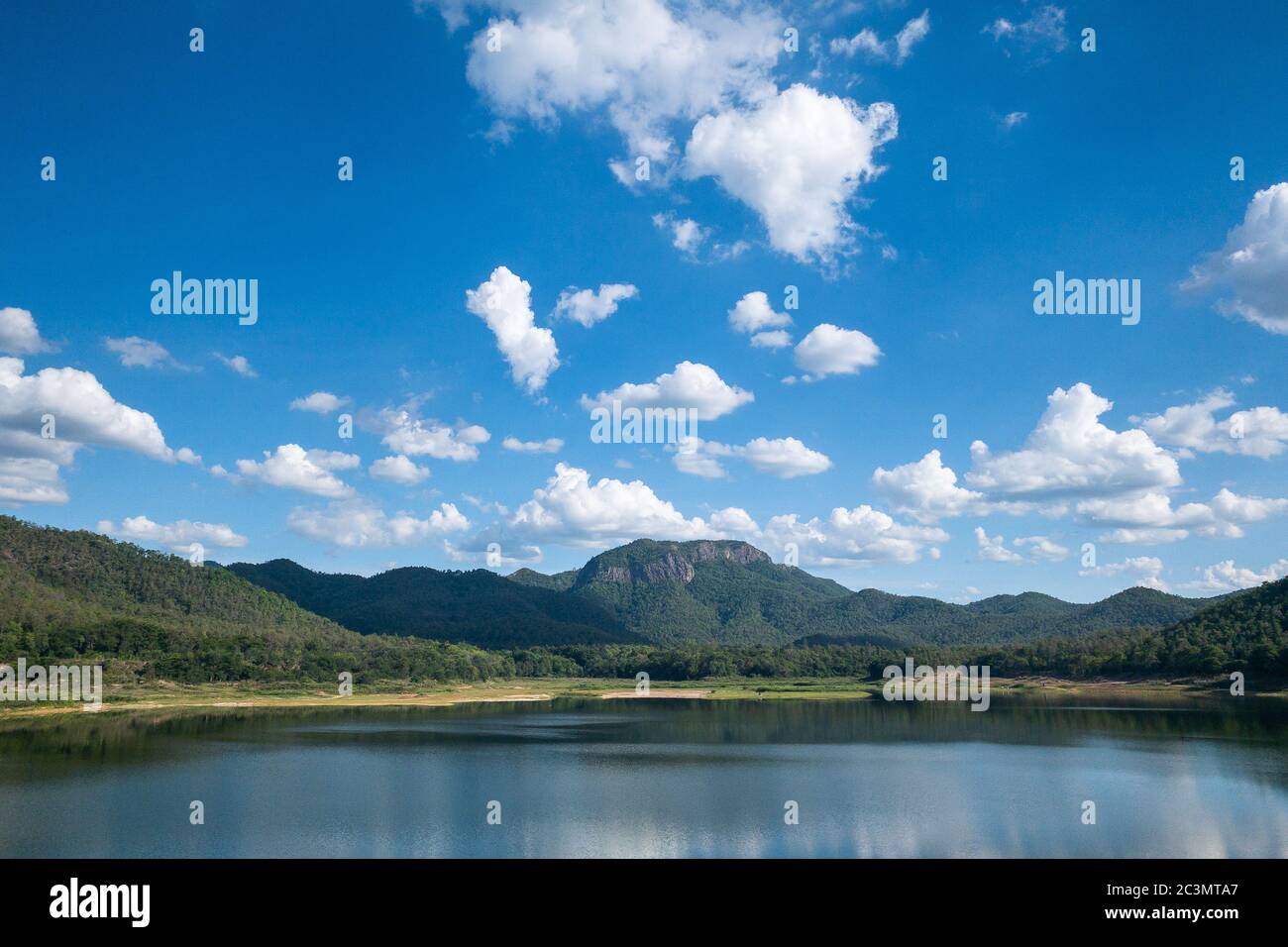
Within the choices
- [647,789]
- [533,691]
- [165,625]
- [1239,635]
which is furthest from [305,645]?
[1239,635]

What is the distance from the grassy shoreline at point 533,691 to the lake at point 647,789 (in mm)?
15829

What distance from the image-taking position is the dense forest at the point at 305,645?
8738 cm

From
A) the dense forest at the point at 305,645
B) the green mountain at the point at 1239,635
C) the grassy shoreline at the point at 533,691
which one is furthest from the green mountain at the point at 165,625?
the green mountain at the point at 1239,635

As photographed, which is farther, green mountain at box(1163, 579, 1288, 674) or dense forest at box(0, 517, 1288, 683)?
dense forest at box(0, 517, 1288, 683)

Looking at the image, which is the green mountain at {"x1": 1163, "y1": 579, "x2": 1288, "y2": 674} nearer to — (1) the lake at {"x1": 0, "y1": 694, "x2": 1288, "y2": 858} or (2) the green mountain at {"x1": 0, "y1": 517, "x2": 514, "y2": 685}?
(1) the lake at {"x1": 0, "y1": 694, "x2": 1288, "y2": 858}

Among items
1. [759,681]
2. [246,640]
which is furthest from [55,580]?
[759,681]

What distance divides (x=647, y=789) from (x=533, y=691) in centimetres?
7770

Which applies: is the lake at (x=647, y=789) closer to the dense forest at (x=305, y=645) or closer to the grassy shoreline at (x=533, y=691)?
the grassy shoreline at (x=533, y=691)

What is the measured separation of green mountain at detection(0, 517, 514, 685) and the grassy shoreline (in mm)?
4144

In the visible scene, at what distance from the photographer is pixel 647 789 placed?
114 ft

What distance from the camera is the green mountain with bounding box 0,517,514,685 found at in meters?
88.6

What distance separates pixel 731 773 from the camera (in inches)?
1538

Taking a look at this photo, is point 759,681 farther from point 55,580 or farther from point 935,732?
point 55,580

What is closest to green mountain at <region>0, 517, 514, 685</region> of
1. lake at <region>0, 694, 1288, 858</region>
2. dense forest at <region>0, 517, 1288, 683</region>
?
dense forest at <region>0, 517, 1288, 683</region>
